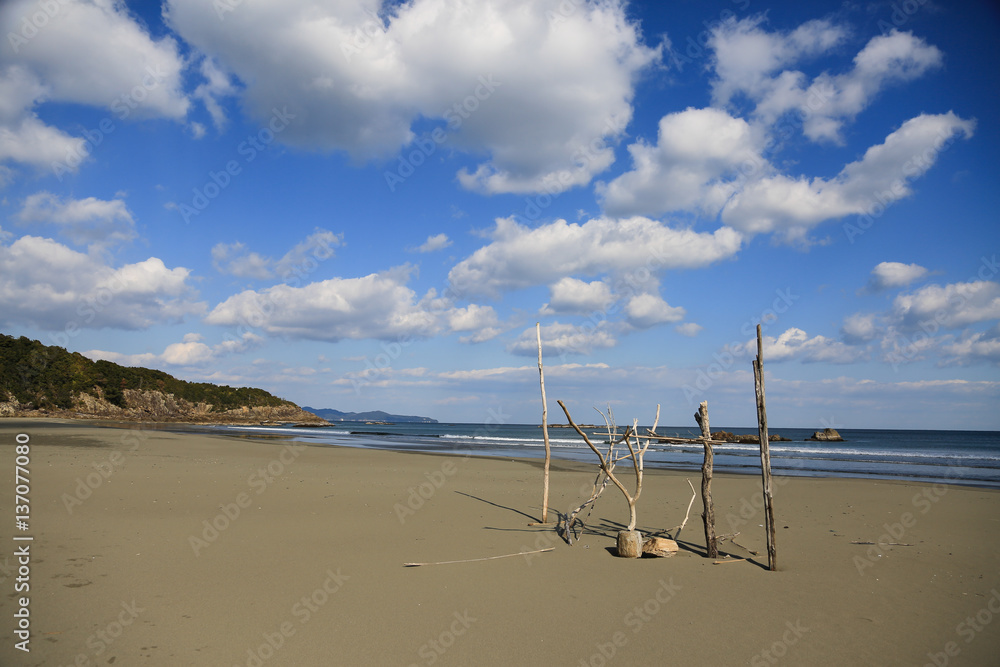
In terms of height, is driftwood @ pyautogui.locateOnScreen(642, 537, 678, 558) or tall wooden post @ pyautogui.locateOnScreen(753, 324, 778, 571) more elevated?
tall wooden post @ pyautogui.locateOnScreen(753, 324, 778, 571)

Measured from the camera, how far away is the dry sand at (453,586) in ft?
14.5

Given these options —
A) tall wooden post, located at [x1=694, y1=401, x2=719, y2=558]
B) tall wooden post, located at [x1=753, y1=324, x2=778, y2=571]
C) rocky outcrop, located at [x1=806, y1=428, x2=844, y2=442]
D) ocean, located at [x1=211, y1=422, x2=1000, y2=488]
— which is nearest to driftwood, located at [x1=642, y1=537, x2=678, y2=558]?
tall wooden post, located at [x1=694, y1=401, x2=719, y2=558]

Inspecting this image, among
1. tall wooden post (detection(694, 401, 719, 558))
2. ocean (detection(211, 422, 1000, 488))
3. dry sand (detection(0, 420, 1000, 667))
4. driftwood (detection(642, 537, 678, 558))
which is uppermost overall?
tall wooden post (detection(694, 401, 719, 558))

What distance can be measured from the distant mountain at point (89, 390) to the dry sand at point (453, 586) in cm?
4514

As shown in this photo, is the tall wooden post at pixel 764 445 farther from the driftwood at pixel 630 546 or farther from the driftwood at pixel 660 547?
the driftwood at pixel 630 546

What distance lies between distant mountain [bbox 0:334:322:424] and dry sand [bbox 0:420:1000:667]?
4514cm

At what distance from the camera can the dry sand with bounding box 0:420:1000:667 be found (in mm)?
4414

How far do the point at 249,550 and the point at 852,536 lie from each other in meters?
9.80

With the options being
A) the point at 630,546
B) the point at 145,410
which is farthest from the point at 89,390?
the point at 630,546

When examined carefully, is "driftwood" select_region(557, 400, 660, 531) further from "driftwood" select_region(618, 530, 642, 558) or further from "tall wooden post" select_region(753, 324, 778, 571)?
"tall wooden post" select_region(753, 324, 778, 571)

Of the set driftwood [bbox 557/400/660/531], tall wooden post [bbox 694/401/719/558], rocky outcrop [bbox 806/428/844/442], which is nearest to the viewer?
tall wooden post [bbox 694/401/719/558]

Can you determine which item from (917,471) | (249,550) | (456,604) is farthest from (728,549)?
(917,471)

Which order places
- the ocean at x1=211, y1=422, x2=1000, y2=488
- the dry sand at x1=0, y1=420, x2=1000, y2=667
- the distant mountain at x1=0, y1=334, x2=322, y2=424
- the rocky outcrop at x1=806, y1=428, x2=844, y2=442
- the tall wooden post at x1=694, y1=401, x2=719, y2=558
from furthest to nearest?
the rocky outcrop at x1=806, y1=428, x2=844, y2=442, the distant mountain at x1=0, y1=334, x2=322, y2=424, the ocean at x1=211, y1=422, x2=1000, y2=488, the tall wooden post at x1=694, y1=401, x2=719, y2=558, the dry sand at x1=0, y1=420, x2=1000, y2=667

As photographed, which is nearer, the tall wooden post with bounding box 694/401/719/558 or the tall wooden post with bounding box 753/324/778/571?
the tall wooden post with bounding box 753/324/778/571
